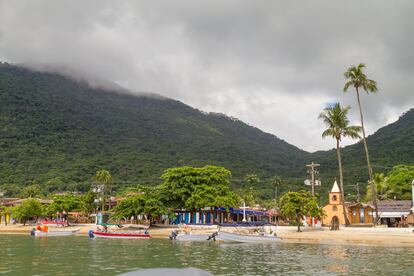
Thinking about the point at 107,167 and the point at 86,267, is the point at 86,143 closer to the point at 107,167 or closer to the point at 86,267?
the point at 107,167

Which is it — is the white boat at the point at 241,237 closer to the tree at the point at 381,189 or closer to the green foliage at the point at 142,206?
the green foliage at the point at 142,206

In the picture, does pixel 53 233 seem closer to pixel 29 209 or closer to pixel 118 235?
pixel 118 235

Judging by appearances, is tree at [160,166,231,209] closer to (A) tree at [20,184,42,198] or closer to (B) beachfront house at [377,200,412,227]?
(B) beachfront house at [377,200,412,227]

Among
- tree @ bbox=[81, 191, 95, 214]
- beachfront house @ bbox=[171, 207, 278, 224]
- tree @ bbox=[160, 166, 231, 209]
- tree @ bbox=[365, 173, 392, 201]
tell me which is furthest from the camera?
tree @ bbox=[81, 191, 95, 214]

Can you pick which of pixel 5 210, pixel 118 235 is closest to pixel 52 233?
pixel 118 235

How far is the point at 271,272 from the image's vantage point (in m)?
25.7

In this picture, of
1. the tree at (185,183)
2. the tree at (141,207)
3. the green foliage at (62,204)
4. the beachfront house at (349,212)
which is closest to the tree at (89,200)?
the green foliage at (62,204)

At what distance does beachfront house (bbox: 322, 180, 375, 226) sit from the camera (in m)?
71.9

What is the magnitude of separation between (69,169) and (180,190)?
85.0 metres

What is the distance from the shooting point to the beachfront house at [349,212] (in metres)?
71.9

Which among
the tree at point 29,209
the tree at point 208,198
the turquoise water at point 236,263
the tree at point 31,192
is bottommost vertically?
the turquoise water at point 236,263

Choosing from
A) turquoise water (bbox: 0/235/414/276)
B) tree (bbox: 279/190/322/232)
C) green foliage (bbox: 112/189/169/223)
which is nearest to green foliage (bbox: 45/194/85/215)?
green foliage (bbox: 112/189/169/223)

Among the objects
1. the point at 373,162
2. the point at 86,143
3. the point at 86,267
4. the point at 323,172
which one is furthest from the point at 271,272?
the point at 86,143

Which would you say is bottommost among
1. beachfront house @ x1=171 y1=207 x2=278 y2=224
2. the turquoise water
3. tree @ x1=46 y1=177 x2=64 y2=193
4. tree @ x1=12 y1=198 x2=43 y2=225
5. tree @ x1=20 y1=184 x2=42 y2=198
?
the turquoise water
